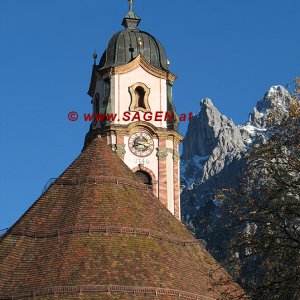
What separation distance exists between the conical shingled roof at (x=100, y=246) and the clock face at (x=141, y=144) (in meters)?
15.5

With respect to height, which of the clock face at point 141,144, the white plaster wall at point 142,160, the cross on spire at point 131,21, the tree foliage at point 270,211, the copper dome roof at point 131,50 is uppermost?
the cross on spire at point 131,21

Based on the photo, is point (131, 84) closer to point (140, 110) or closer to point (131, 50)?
point (140, 110)

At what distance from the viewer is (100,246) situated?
2825 centimetres

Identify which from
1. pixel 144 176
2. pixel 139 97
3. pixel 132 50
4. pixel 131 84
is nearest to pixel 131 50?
pixel 132 50

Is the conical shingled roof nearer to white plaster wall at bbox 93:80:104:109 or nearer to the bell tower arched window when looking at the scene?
the bell tower arched window

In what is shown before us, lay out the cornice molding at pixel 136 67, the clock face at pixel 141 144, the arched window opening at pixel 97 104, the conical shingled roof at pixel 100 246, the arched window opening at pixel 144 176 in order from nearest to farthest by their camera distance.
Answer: the conical shingled roof at pixel 100 246
the arched window opening at pixel 144 176
the clock face at pixel 141 144
the cornice molding at pixel 136 67
the arched window opening at pixel 97 104

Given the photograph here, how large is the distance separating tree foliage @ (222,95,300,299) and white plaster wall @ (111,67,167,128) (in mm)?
27888

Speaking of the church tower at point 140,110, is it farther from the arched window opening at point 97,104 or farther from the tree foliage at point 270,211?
the tree foliage at point 270,211

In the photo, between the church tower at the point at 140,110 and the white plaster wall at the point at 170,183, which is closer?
the white plaster wall at the point at 170,183

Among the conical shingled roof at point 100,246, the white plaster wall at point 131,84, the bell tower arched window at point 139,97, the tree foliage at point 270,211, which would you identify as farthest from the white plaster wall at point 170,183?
the tree foliage at point 270,211

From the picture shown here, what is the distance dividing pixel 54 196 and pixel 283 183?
12.0 meters

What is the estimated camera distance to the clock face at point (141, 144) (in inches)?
1897

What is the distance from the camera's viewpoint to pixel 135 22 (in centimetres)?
5359

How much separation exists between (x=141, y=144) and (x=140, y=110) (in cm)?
191
